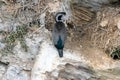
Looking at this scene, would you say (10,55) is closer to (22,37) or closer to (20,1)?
(22,37)

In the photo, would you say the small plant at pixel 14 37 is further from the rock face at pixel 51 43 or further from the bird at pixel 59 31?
the bird at pixel 59 31

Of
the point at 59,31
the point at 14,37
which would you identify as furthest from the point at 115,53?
the point at 14,37

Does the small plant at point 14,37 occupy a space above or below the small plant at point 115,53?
above

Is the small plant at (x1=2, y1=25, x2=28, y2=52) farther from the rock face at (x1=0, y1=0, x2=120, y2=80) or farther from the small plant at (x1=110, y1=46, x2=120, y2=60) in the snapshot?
the small plant at (x1=110, y1=46, x2=120, y2=60)

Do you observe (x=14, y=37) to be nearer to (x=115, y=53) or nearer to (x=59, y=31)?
(x=59, y=31)

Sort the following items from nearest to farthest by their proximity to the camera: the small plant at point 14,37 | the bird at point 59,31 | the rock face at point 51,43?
1. the rock face at point 51,43
2. the bird at point 59,31
3. the small plant at point 14,37

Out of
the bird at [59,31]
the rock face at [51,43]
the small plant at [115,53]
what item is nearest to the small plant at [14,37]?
the rock face at [51,43]

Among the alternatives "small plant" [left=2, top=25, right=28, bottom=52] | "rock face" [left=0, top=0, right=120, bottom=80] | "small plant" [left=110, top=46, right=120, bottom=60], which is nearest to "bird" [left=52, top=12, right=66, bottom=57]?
"rock face" [left=0, top=0, right=120, bottom=80]

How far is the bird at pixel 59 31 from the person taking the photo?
23.2 feet

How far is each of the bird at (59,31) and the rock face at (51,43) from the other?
0.09 m

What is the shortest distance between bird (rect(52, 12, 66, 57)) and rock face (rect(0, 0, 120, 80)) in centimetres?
9

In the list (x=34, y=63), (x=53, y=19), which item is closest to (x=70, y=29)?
(x=53, y=19)

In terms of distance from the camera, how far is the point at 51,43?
7.13m

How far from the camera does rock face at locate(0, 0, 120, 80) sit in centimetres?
687
